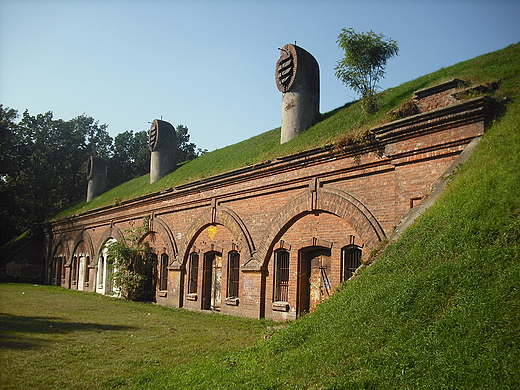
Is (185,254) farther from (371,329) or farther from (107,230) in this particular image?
(371,329)

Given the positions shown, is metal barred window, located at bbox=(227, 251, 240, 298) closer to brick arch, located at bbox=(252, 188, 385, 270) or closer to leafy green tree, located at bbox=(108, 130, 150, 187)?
brick arch, located at bbox=(252, 188, 385, 270)

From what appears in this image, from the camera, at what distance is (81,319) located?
13656mm

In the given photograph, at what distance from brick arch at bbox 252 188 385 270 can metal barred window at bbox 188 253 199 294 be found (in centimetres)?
426

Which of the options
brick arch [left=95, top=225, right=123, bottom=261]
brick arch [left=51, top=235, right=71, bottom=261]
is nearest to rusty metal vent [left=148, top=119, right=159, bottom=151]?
brick arch [left=95, top=225, right=123, bottom=261]

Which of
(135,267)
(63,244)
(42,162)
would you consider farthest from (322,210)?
(42,162)

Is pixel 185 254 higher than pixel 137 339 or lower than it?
higher

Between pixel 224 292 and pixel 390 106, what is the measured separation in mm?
8396

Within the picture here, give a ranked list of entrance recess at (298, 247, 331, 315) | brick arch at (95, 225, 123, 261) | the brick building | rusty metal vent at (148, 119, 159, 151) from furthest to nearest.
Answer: rusty metal vent at (148, 119, 159, 151), brick arch at (95, 225, 123, 261), entrance recess at (298, 247, 331, 315), the brick building

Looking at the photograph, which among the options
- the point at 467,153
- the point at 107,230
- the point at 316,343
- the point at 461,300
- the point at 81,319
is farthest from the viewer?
the point at 107,230

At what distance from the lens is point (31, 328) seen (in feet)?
36.9

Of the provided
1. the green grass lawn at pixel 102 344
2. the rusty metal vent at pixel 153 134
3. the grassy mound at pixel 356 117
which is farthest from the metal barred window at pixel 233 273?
the rusty metal vent at pixel 153 134

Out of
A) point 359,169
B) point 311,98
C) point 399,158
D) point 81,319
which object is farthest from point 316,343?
point 311,98

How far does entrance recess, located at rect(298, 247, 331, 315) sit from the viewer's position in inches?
502

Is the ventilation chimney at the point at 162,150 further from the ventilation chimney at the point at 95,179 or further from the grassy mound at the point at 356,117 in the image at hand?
the ventilation chimney at the point at 95,179
